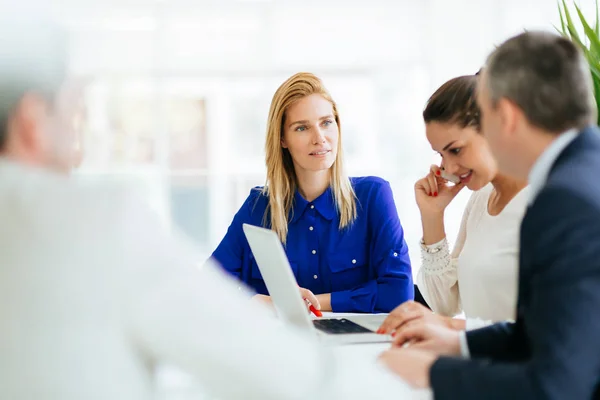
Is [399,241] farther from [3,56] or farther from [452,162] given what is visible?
[3,56]

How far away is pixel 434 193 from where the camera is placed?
2654mm

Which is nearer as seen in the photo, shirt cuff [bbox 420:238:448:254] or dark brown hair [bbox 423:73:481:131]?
dark brown hair [bbox 423:73:481:131]

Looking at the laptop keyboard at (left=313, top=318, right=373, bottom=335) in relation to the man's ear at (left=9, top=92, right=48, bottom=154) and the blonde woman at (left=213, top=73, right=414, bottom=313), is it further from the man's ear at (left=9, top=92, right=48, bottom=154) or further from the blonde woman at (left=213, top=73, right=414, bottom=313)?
the man's ear at (left=9, top=92, right=48, bottom=154)

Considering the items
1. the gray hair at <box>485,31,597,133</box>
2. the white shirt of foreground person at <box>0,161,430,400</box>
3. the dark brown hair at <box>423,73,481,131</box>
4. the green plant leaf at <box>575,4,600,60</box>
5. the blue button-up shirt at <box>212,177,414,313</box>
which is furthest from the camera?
the green plant leaf at <box>575,4,600,60</box>

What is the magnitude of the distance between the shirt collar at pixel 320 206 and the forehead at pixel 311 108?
0.31 metres

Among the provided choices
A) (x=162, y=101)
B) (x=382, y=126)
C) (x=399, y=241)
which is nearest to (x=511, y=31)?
(x=382, y=126)

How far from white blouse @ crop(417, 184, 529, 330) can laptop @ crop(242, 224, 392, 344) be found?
0.30 metres

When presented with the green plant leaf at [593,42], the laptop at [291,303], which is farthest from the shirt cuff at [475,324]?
the green plant leaf at [593,42]

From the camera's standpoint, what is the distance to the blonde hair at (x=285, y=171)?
114 inches

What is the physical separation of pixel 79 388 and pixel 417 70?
622 centimetres

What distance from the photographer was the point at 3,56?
0.99 m

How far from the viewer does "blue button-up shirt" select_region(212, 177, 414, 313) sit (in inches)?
108

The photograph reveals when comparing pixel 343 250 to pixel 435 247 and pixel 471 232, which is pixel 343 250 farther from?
pixel 471 232

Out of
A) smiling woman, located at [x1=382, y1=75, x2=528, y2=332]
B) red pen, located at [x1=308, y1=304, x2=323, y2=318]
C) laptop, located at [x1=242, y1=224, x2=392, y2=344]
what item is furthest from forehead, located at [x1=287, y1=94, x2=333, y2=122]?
laptop, located at [x1=242, y1=224, x2=392, y2=344]
